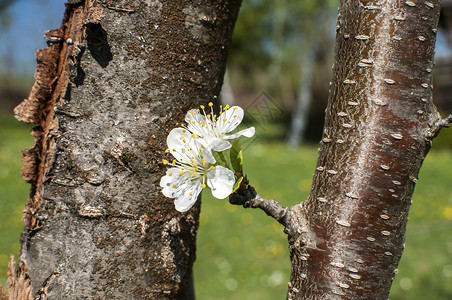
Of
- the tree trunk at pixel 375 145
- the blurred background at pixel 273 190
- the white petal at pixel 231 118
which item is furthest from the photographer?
the blurred background at pixel 273 190

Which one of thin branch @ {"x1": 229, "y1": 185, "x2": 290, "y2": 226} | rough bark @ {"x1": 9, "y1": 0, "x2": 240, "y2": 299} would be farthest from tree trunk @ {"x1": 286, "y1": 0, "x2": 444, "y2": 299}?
rough bark @ {"x1": 9, "y1": 0, "x2": 240, "y2": 299}

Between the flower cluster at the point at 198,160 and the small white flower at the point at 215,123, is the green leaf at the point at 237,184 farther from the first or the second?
the small white flower at the point at 215,123

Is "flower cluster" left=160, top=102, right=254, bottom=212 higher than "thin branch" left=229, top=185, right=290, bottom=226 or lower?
higher

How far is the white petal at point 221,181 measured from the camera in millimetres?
1024

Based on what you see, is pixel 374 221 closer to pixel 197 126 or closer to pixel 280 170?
pixel 197 126

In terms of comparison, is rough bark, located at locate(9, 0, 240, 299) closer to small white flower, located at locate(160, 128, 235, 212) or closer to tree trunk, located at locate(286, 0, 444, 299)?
small white flower, located at locate(160, 128, 235, 212)

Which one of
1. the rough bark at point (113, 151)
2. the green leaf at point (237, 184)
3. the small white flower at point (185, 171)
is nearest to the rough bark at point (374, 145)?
the green leaf at point (237, 184)

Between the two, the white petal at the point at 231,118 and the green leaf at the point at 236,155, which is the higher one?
the white petal at the point at 231,118

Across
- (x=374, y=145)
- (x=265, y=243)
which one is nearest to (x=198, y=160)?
(x=374, y=145)

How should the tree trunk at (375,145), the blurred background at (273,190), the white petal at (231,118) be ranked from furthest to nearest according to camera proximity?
the blurred background at (273,190), the white petal at (231,118), the tree trunk at (375,145)

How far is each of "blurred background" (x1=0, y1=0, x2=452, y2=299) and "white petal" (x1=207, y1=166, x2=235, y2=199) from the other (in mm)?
315

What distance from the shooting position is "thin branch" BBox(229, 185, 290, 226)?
3.63 ft

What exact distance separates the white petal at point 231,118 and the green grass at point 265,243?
177 centimetres

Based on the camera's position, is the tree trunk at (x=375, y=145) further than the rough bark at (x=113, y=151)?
No
